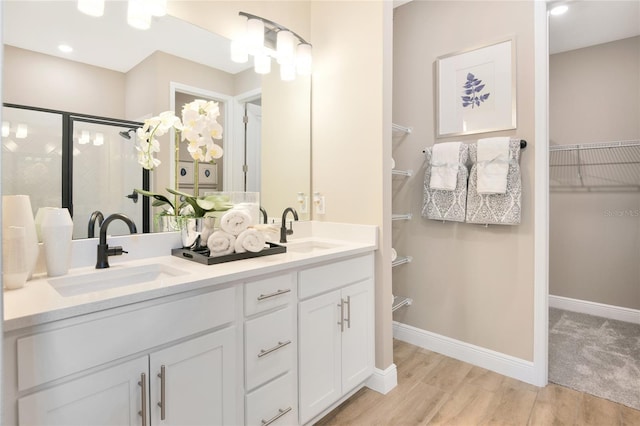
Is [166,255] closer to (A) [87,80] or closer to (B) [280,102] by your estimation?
(A) [87,80]

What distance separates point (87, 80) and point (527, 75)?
241 centimetres

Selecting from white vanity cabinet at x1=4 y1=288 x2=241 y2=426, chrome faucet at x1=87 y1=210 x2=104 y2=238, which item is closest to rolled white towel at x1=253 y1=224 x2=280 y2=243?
white vanity cabinet at x1=4 y1=288 x2=241 y2=426

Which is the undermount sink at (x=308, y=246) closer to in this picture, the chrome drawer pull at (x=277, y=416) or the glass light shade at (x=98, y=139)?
the chrome drawer pull at (x=277, y=416)

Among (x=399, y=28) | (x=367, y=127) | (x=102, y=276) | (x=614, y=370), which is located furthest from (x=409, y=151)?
(x=102, y=276)

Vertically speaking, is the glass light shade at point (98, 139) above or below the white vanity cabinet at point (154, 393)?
above

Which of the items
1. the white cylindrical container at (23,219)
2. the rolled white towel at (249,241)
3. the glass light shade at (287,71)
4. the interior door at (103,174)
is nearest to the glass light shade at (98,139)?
the interior door at (103,174)

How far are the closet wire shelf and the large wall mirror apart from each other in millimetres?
2989

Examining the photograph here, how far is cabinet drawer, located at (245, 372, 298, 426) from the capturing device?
1.36 meters

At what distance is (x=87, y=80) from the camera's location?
4.75 feet

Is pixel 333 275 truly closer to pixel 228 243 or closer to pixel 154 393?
pixel 228 243

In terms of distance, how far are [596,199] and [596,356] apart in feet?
5.34

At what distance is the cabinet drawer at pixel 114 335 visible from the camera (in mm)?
873

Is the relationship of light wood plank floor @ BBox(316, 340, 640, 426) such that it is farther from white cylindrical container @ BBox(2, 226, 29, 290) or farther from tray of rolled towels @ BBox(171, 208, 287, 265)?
white cylindrical container @ BBox(2, 226, 29, 290)

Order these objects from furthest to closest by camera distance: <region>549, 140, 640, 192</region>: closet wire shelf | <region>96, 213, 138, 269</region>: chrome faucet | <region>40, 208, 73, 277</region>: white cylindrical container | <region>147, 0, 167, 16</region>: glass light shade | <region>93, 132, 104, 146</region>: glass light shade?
<region>549, 140, 640, 192</region>: closet wire shelf < <region>147, 0, 167, 16</region>: glass light shade < <region>93, 132, 104, 146</region>: glass light shade < <region>96, 213, 138, 269</region>: chrome faucet < <region>40, 208, 73, 277</region>: white cylindrical container
